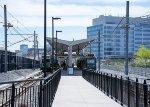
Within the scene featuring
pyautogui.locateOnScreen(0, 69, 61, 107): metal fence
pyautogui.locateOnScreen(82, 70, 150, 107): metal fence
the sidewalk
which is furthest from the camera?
the sidewalk

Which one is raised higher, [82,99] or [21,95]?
[21,95]

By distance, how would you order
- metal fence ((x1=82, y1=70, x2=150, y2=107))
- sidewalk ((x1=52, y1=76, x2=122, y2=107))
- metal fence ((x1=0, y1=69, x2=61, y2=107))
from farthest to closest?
sidewalk ((x1=52, y1=76, x2=122, y2=107)), metal fence ((x1=82, y1=70, x2=150, y2=107)), metal fence ((x1=0, y1=69, x2=61, y2=107))

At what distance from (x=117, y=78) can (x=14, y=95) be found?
33.1 feet

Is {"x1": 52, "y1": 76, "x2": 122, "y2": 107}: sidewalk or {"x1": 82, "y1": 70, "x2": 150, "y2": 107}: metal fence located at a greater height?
{"x1": 82, "y1": 70, "x2": 150, "y2": 107}: metal fence

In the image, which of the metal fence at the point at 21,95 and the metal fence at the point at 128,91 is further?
the metal fence at the point at 128,91

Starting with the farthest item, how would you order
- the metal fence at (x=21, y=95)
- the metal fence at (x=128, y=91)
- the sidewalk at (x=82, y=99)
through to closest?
the sidewalk at (x=82, y=99)
the metal fence at (x=128, y=91)
the metal fence at (x=21, y=95)

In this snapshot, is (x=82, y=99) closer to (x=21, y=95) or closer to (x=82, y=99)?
(x=82, y=99)

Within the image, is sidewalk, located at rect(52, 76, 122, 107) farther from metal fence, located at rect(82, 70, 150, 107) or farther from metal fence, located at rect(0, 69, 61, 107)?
metal fence, located at rect(0, 69, 61, 107)

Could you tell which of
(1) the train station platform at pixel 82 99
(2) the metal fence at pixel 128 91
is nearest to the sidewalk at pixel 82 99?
(1) the train station platform at pixel 82 99

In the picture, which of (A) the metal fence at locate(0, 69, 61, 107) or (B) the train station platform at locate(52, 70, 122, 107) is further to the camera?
(B) the train station platform at locate(52, 70, 122, 107)

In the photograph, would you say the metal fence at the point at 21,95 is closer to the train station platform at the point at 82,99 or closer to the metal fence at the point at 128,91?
the metal fence at the point at 128,91

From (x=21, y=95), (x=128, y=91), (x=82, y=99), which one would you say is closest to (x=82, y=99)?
(x=82, y=99)

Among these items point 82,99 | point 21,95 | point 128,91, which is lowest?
point 82,99

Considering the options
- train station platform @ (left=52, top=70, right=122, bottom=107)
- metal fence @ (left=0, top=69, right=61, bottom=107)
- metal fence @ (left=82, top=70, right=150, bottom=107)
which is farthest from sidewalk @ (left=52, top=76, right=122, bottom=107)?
metal fence @ (left=0, top=69, right=61, bottom=107)
